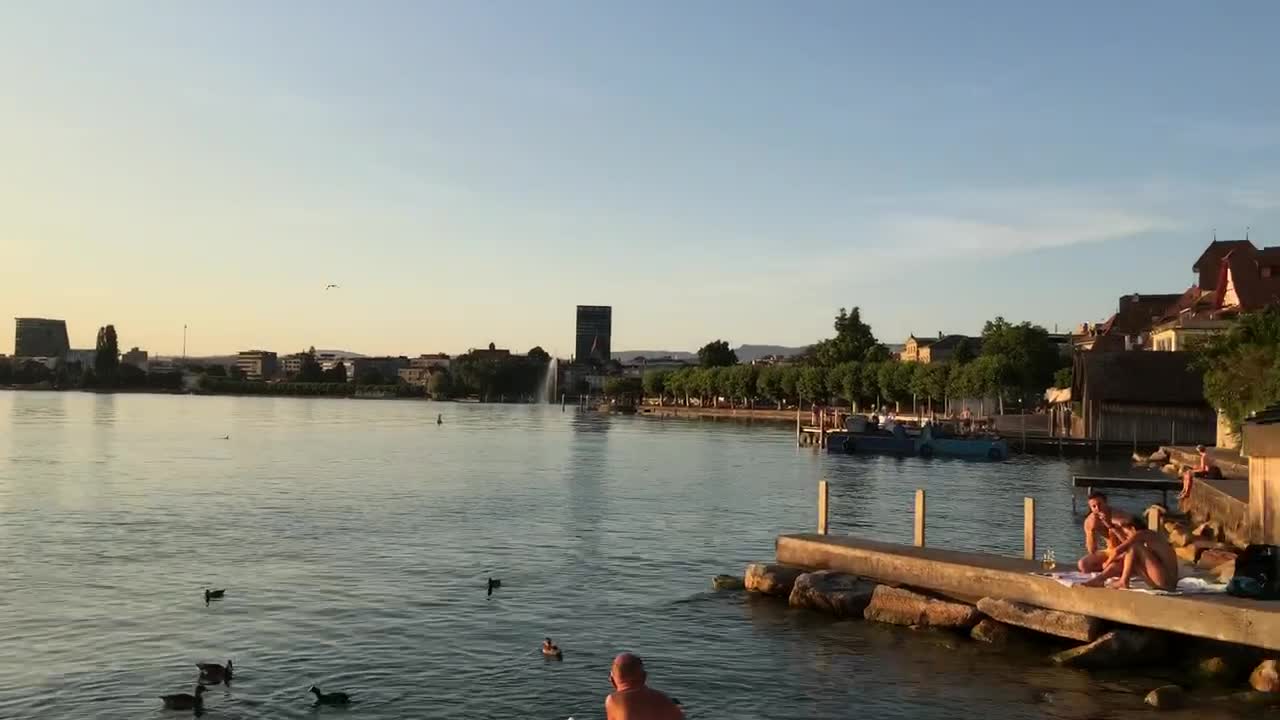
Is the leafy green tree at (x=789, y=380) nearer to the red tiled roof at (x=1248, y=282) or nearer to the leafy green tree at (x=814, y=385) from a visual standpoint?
the leafy green tree at (x=814, y=385)

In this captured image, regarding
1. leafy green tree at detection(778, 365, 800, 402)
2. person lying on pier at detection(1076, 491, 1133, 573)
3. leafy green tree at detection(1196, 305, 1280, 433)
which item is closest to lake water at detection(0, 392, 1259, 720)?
person lying on pier at detection(1076, 491, 1133, 573)

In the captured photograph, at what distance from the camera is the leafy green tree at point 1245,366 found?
5038cm

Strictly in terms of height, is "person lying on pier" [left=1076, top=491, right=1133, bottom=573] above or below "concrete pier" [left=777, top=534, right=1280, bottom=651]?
above

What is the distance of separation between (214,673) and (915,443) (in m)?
72.1

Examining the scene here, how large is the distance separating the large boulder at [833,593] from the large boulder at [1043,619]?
261cm

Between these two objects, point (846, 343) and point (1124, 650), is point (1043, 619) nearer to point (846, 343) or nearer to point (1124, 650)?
point (1124, 650)

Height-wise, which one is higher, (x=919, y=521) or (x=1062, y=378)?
(x=1062, y=378)

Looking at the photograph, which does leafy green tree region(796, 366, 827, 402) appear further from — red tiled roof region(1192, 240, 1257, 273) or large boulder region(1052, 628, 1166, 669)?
large boulder region(1052, 628, 1166, 669)

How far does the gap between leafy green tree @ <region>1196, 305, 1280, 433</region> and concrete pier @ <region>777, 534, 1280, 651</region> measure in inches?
1137

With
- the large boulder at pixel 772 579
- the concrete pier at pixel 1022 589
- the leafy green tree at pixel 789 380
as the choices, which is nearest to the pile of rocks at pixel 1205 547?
the concrete pier at pixel 1022 589

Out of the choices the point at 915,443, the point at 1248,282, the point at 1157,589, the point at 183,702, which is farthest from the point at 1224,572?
the point at 1248,282

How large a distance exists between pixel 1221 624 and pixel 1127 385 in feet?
235

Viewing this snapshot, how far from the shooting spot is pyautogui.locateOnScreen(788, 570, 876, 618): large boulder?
77.0ft

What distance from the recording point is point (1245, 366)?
52.0 m
